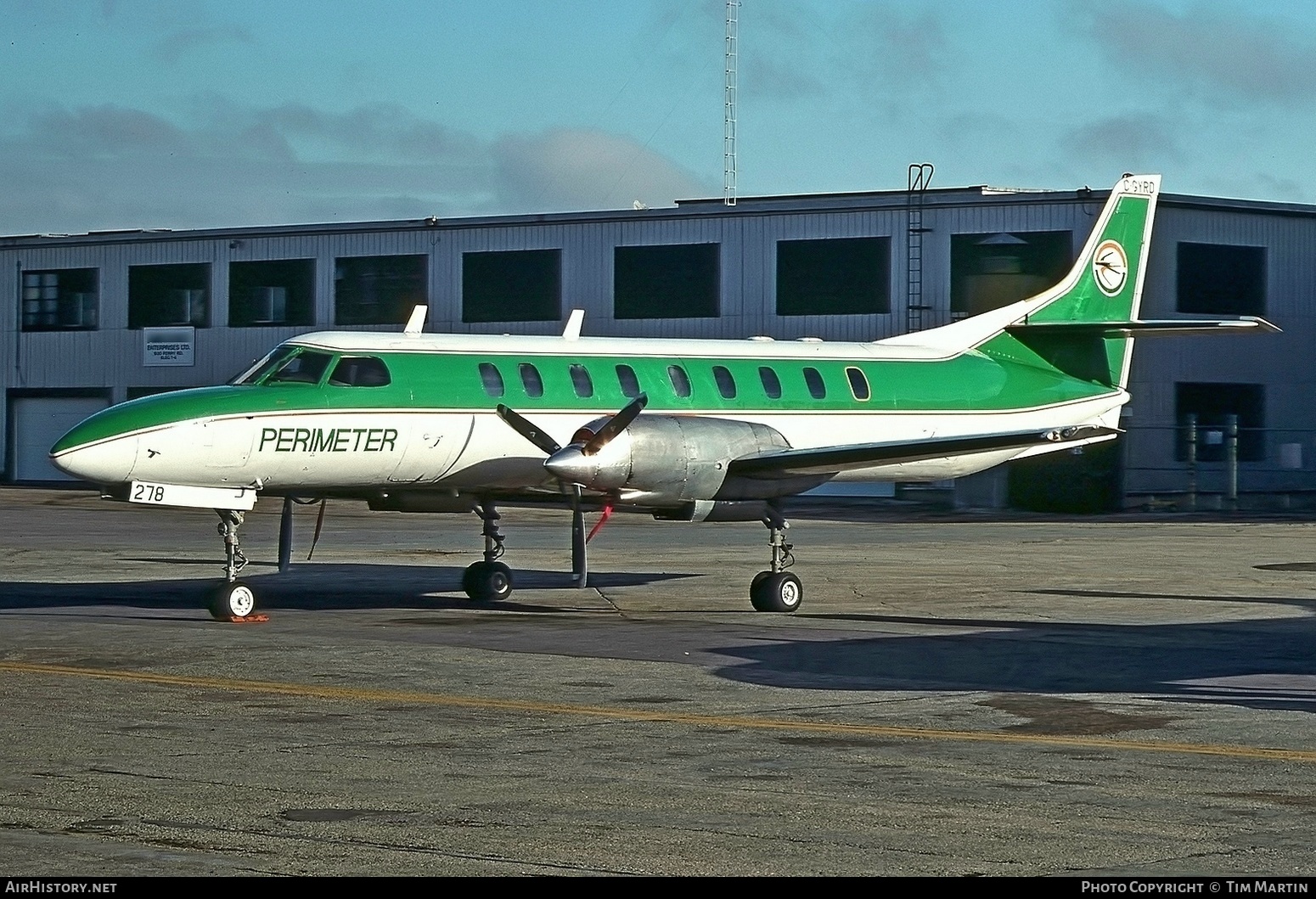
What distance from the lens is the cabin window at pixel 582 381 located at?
2203 centimetres

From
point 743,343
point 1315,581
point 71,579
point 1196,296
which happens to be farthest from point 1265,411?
point 71,579

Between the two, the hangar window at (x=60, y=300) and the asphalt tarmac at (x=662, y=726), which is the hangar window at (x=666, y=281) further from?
the asphalt tarmac at (x=662, y=726)

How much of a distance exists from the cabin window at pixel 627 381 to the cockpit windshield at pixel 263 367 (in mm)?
4079

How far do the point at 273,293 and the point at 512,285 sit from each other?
913 centimetres

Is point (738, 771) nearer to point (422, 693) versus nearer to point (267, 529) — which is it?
point (422, 693)

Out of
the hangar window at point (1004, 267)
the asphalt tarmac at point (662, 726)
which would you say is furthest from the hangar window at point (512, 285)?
the asphalt tarmac at point (662, 726)

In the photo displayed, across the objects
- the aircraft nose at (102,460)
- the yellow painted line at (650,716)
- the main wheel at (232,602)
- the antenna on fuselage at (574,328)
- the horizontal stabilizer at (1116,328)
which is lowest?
the yellow painted line at (650,716)

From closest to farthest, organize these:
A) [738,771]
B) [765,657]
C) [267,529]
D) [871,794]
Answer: [871,794] → [738,771] → [765,657] → [267,529]

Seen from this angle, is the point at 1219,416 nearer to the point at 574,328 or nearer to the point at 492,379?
the point at 574,328

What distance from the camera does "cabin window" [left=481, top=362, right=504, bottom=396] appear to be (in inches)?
845

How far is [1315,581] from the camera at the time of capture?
25578 mm

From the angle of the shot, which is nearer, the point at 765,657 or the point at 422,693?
the point at 422,693

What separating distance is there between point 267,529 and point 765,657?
80.8 feet

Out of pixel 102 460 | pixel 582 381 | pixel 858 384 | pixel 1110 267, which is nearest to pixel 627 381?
pixel 582 381
